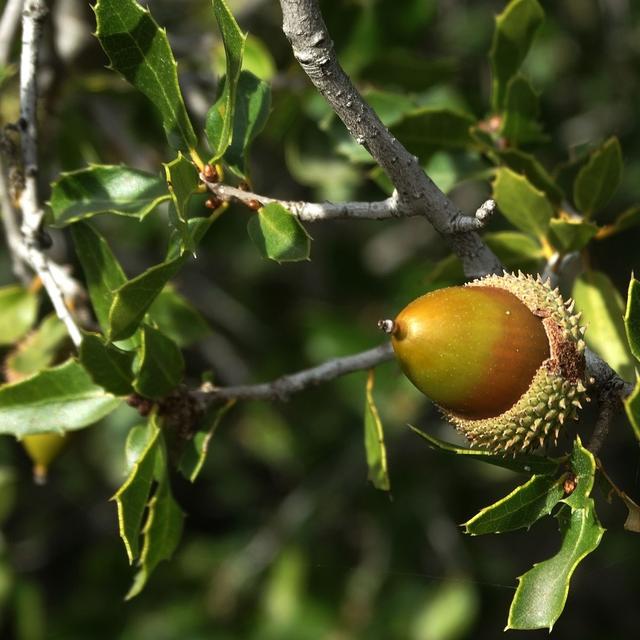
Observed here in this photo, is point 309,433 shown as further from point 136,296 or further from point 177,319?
point 136,296

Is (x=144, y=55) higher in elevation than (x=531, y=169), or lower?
higher

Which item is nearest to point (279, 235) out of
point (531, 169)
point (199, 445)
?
point (199, 445)

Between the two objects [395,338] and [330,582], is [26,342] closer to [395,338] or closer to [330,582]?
[395,338]

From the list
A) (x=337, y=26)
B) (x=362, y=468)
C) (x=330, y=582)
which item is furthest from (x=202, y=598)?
(x=337, y=26)

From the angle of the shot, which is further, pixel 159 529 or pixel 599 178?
pixel 599 178

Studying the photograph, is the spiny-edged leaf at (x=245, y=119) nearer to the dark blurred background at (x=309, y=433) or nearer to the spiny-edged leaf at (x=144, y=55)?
the spiny-edged leaf at (x=144, y=55)

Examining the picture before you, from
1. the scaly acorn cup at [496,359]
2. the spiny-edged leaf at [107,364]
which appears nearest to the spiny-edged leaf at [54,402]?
the spiny-edged leaf at [107,364]
